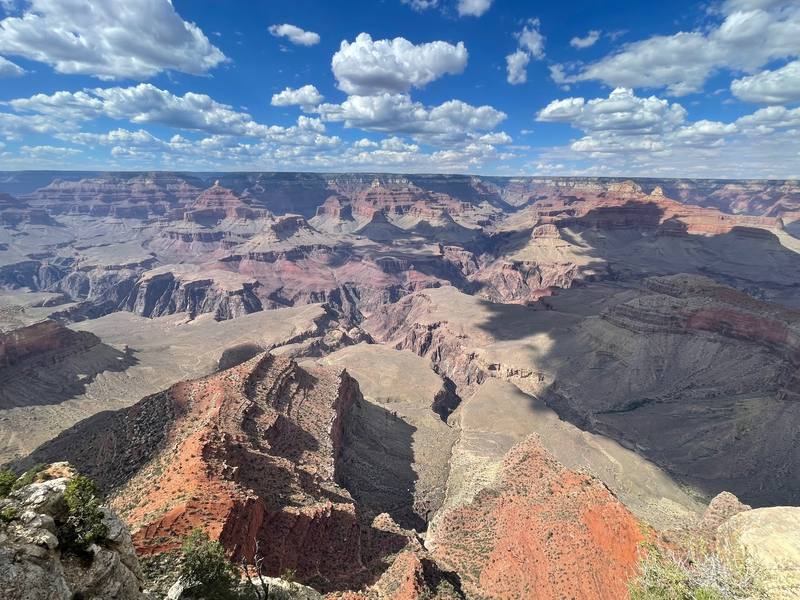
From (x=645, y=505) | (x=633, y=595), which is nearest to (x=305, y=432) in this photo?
(x=633, y=595)

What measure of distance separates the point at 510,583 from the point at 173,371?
338 feet

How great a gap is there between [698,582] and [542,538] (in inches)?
723

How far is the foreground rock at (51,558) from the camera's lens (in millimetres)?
11258

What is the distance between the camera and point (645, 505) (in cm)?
6353

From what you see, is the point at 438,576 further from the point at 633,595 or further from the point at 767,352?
the point at 767,352

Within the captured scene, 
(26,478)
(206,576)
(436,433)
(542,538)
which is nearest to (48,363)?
(436,433)

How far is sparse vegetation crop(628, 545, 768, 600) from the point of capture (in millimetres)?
19203

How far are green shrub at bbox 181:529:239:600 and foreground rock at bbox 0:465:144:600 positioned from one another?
8.53ft

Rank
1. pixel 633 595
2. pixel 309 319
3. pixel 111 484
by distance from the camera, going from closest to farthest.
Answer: pixel 633 595, pixel 111 484, pixel 309 319

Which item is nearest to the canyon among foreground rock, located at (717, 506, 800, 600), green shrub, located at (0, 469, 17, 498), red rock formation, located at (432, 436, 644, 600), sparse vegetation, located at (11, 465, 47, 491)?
red rock formation, located at (432, 436, 644, 600)

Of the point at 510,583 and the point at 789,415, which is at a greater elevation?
the point at 510,583

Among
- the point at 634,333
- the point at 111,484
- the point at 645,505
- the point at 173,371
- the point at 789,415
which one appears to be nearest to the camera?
the point at 111,484

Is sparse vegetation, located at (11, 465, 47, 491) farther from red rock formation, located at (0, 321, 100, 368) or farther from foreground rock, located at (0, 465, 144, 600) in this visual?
red rock formation, located at (0, 321, 100, 368)

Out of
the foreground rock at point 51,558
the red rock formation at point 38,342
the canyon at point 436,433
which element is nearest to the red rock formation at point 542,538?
the canyon at point 436,433
